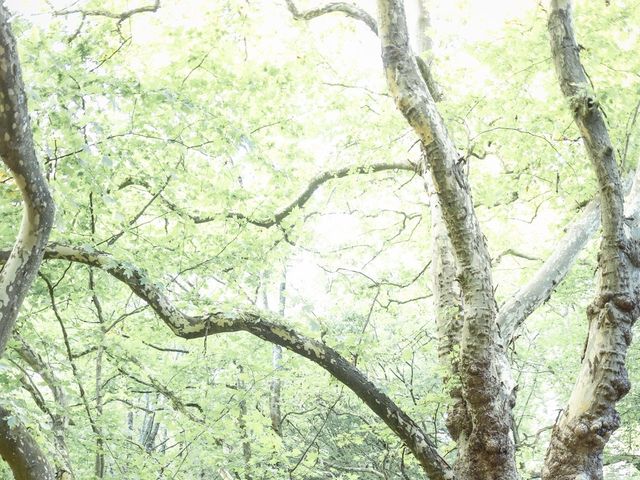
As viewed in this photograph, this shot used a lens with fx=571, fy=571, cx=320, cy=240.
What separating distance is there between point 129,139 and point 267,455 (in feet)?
12.1

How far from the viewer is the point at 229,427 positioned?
486 cm

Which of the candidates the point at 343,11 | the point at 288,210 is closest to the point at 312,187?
the point at 288,210

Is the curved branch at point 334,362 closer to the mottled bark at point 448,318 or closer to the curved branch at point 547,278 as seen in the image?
the mottled bark at point 448,318

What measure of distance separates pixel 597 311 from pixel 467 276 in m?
0.87

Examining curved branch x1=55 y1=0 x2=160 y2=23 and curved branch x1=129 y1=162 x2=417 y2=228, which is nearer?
curved branch x1=55 y1=0 x2=160 y2=23

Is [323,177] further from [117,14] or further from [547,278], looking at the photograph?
[547,278]

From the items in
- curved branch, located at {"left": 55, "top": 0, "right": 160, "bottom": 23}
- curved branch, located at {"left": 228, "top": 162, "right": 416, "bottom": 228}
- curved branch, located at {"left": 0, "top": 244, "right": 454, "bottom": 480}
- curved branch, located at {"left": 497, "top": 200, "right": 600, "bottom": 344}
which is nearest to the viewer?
curved branch, located at {"left": 0, "top": 244, "right": 454, "bottom": 480}

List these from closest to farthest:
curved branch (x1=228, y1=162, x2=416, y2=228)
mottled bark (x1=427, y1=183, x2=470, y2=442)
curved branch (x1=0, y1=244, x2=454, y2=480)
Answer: curved branch (x1=0, y1=244, x2=454, y2=480)
mottled bark (x1=427, y1=183, x2=470, y2=442)
curved branch (x1=228, y1=162, x2=416, y2=228)

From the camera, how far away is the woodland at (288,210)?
143 inches

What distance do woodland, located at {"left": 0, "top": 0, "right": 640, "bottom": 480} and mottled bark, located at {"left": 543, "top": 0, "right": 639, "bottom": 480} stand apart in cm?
1

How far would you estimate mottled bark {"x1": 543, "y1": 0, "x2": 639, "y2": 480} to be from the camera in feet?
11.7

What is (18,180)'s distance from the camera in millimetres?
2113

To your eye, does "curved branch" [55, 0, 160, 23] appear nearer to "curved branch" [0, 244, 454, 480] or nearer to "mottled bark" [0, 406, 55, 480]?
"curved branch" [0, 244, 454, 480]

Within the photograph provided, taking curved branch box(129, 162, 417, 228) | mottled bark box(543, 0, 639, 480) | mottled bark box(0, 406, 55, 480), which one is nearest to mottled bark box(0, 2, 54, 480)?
mottled bark box(0, 406, 55, 480)
